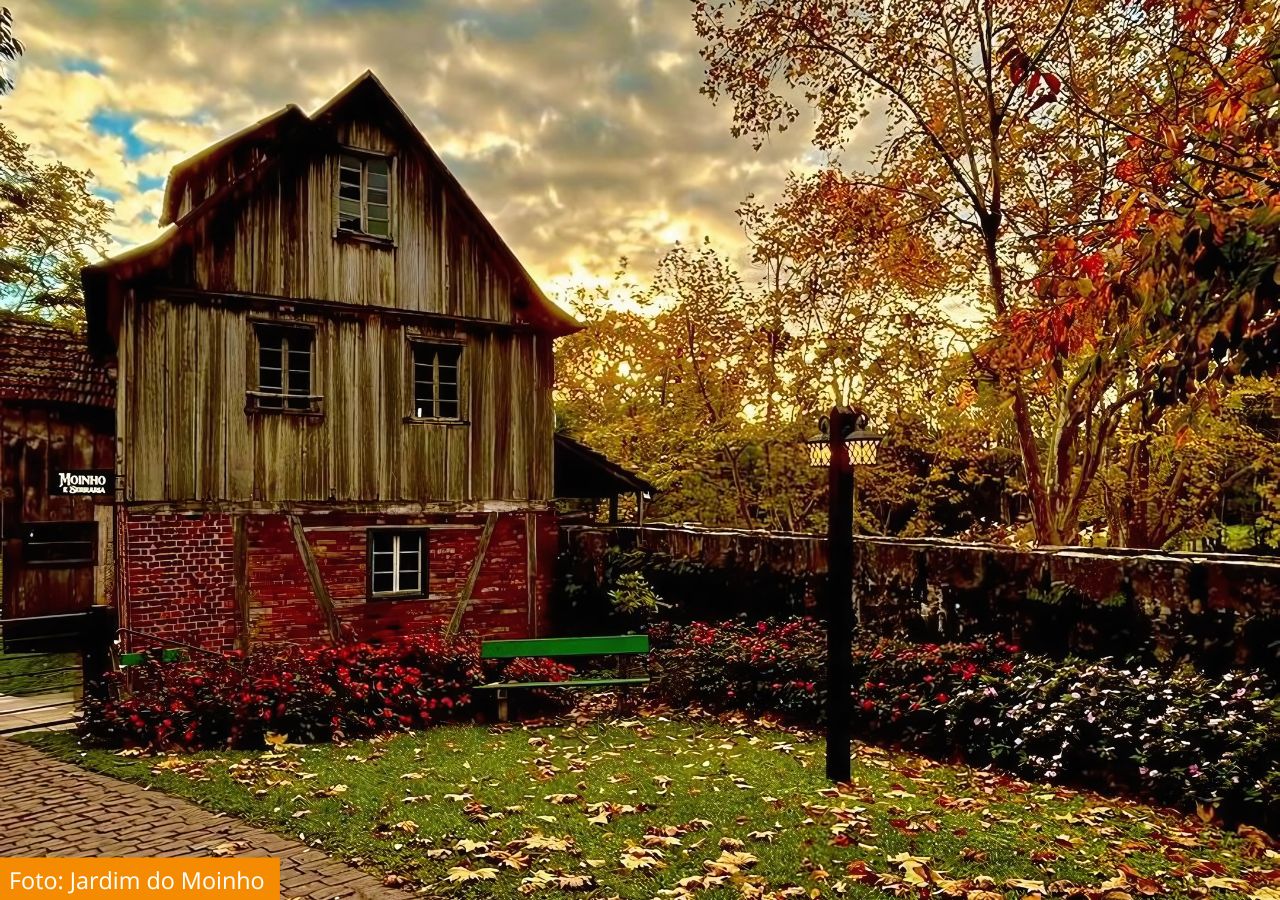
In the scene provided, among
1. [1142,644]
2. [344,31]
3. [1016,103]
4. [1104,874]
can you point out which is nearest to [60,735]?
[344,31]

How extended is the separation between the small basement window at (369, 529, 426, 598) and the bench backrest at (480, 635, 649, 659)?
319 cm

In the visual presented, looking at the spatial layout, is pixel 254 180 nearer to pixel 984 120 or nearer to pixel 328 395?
pixel 328 395

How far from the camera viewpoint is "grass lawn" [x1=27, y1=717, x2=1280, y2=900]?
195 inches

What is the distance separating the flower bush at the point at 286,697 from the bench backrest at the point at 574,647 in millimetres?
469

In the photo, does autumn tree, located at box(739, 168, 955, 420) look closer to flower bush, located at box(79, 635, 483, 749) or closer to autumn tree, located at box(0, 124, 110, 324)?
A: flower bush, located at box(79, 635, 483, 749)

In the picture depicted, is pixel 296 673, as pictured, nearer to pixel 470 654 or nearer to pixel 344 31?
pixel 470 654

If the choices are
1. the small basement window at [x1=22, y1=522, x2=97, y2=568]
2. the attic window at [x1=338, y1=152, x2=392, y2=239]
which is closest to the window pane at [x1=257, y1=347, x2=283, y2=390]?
the attic window at [x1=338, y1=152, x2=392, y2=239]

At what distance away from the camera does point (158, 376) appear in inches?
477

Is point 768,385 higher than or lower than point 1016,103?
lower

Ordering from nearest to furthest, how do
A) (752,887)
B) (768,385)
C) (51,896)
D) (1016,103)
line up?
(752,887) → (51,896) → (1016,103) → (768,385)

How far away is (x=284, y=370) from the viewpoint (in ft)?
42.9

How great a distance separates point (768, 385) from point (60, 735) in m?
16.9

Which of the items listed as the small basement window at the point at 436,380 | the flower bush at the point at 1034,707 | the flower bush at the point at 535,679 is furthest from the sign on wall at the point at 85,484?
the flower bush at the point at 1034,707

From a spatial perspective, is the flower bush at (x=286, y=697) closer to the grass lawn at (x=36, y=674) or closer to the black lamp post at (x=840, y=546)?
the grass lawn at (x=36, y=674)
